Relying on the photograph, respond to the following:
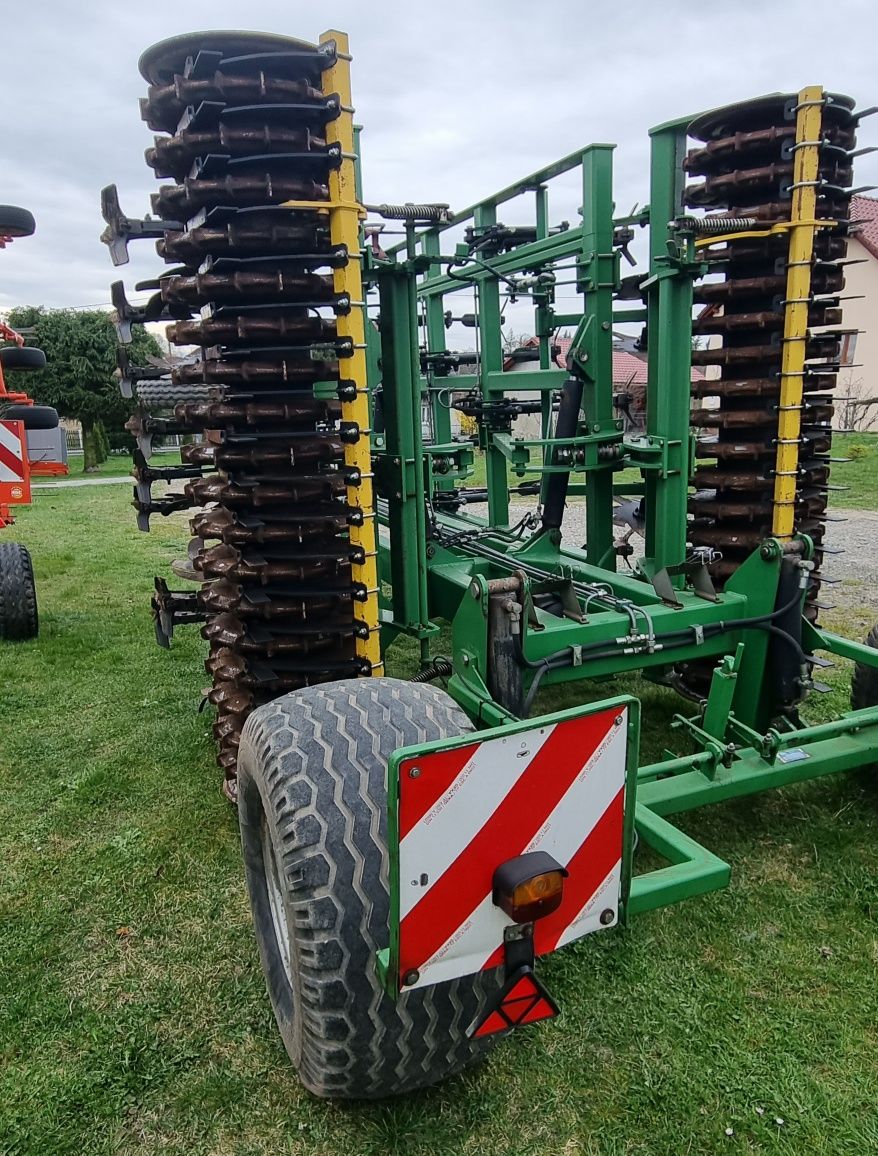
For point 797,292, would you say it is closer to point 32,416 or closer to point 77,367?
point 32,416

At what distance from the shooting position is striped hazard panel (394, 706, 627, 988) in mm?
1704

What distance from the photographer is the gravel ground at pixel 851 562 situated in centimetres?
702

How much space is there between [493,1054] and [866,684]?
2384 millimetres

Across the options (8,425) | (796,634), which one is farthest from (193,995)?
(8,425)

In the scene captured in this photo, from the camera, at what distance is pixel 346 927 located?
6.38ft

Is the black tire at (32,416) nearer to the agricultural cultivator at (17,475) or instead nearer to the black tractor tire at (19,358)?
the agricultural cultivator at (17,475)

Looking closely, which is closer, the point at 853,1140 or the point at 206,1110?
the point at 853,1140

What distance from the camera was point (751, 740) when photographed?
310 cm

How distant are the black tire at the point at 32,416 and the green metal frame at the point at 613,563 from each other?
3031 millimetres

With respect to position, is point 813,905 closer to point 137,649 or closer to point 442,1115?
point 442,1115

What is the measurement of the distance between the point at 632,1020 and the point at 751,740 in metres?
1.09

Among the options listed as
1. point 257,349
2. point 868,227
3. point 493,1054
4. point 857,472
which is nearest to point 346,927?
point 493,1054

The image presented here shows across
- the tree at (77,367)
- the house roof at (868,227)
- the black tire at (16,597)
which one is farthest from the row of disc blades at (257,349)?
the house roof at (868,227)

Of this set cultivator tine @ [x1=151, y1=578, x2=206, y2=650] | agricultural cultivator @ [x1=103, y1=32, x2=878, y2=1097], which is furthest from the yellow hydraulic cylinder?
cultivator tine @ [x1=151, y1=578, x2=206, y2=650]
